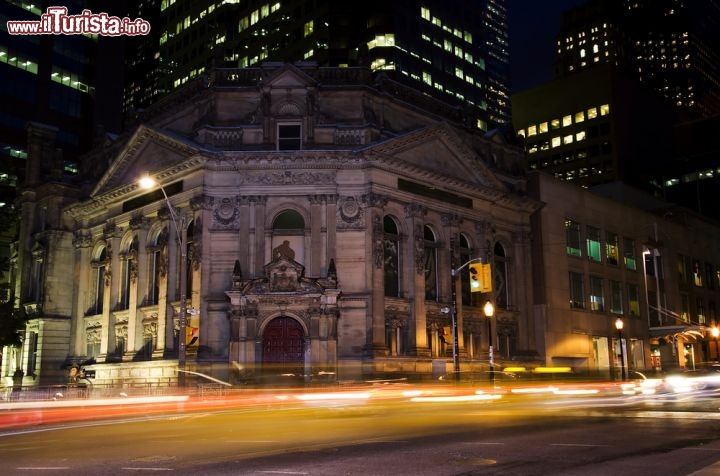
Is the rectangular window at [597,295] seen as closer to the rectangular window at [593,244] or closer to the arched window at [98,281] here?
the rectangular window at [593,244]

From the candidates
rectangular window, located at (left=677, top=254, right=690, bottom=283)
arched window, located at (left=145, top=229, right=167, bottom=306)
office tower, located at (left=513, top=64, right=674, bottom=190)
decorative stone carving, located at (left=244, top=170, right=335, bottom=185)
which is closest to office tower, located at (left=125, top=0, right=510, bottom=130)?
office tower, located at (left=513, top=64, right=674, bottom=190)

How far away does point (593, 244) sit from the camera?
214 feet

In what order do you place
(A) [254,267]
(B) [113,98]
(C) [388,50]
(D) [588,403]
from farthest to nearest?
(B) [113,98] → (C) [388,50] → (A) [254,267] → (D) [588,403]

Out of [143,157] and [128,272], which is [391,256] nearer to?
[143,157]

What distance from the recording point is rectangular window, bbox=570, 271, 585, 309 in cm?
6125

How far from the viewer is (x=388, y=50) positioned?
9950 centimetres

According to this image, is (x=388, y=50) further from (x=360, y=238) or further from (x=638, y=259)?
(x=360, y=238)

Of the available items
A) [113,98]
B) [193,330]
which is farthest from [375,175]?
[113,98]

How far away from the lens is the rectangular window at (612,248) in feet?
218

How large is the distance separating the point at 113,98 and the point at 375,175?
7389 centimetres

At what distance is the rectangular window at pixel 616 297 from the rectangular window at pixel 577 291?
512cm

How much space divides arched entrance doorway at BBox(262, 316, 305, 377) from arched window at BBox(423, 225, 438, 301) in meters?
10.4

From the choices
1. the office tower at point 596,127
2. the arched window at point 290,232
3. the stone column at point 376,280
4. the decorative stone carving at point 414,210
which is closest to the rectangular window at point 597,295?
the decorative stone carving at point 414,210

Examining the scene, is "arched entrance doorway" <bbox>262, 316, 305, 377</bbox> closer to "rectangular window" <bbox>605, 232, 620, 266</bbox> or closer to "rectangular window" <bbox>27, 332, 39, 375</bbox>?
"rectangular window" <bbox>27, 332, 39, 375</bbox>
